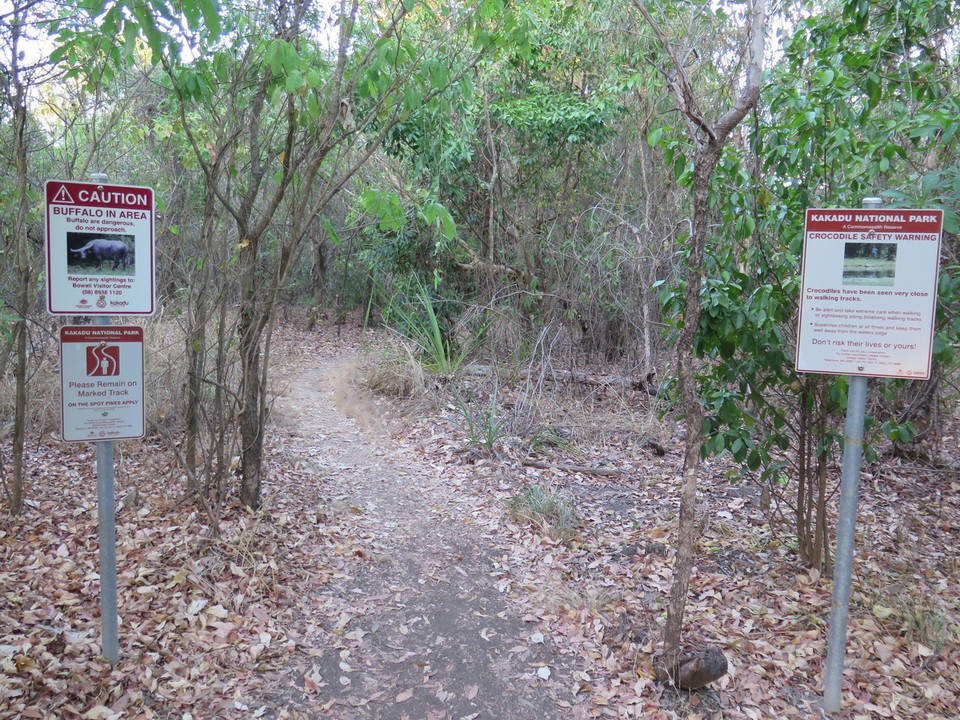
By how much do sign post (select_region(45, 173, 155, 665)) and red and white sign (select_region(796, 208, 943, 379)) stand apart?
3.02 m

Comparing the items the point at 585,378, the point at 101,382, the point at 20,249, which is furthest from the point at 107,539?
the point at 585,378

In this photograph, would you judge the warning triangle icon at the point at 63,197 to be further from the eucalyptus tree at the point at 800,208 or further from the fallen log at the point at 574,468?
the fallen log at the point at 574,468

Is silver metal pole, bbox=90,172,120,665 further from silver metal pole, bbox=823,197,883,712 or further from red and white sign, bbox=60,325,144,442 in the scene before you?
silver metal pole, bbox=823,197,883,712

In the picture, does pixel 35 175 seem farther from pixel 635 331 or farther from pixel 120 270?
pixel 635 331

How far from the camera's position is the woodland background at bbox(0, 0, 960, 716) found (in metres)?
4.37

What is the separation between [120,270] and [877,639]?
4.42 metres

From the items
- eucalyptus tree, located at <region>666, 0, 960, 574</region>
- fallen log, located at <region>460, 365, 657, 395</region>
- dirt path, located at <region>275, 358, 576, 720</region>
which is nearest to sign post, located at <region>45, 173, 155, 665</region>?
dirt path, located at <region>275, 358, 576, 720</region>

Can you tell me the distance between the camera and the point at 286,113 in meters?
5.25

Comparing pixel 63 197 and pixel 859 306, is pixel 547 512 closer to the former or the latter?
Answer: pixel 859 306

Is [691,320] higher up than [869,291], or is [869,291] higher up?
[869,291]

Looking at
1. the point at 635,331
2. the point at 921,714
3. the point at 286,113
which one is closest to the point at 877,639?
the point at 921,714

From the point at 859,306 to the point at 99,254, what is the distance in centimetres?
336

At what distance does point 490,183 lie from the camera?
1121 cm

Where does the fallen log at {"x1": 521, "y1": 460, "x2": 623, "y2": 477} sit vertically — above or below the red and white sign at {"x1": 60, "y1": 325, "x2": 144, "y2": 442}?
below
